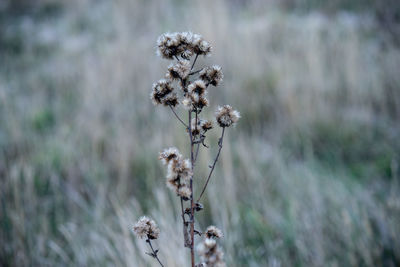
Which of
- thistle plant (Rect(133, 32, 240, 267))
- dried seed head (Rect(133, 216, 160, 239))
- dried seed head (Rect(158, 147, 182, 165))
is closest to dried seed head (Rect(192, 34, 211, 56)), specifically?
thistle plant (Rect(133, 32, 240, 267))

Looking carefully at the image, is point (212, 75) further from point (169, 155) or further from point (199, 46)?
point (169, 155)

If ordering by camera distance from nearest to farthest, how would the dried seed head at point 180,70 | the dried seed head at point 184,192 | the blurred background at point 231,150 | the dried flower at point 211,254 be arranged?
the dried flower at point 211,254 < the dried seed head at point 184,192 < the dried seed head at point 180,70 < the blurred background at point 231,150

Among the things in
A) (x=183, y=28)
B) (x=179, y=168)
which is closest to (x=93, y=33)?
(x=183, y=28)

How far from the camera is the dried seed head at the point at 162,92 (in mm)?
876

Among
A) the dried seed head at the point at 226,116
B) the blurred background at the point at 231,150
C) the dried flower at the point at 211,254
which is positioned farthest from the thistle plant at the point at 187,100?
the blurred background at the point at 231,150

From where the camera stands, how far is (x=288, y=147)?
3098 millimetres

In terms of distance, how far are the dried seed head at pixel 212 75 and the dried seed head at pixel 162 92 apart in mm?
98

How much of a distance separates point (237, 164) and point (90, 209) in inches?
50.7

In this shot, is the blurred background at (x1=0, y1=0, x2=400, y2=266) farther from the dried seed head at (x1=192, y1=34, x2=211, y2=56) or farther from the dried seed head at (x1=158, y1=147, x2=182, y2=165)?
the dried seed head at (x1=192, y1=34, x2=211, y2=56)

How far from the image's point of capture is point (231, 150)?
3.02m

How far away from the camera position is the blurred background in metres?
1.89

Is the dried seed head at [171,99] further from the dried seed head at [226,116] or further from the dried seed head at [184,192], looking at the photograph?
the dried seed head at [184,192]

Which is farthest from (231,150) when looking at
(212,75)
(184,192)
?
(184,192)

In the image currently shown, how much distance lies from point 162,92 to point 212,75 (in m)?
0.15
